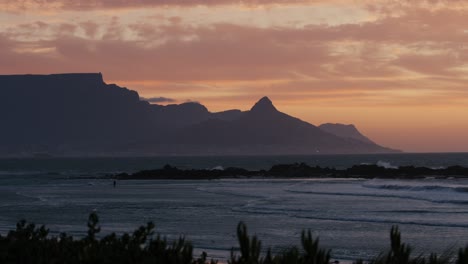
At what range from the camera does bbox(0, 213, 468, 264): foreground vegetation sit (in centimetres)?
775

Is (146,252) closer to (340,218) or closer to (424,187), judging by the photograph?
(340,218)

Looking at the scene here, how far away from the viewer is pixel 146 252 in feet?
29.0

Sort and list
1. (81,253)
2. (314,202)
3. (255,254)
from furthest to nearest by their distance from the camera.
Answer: (314,202) < (81,253) < (255,254)

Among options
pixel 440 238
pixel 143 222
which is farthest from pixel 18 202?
pixel 440 238

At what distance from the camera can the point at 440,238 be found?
74.4 feet

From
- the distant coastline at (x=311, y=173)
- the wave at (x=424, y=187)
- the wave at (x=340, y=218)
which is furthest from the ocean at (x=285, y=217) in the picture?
the distant coastline at (x=311, y=173)

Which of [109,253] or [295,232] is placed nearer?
[109,253]

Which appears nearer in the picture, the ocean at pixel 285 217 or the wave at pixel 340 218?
the ocean at pixel 285 217

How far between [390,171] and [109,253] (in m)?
70.2

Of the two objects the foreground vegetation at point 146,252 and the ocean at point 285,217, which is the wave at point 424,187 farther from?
the foreground vegetation at point 146,252

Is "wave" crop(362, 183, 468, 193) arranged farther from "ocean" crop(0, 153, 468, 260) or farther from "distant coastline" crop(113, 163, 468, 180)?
"distant coastline" crop(113, 163, 468, 180)

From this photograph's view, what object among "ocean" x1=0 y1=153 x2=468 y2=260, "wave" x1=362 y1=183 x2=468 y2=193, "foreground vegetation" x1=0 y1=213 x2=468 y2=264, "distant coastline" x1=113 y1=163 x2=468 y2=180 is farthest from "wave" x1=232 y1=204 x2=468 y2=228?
"distant coastline" x1=113 y1=163 x2=468 y2=180

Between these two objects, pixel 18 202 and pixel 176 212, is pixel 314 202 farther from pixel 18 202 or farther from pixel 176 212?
pixel 18 202

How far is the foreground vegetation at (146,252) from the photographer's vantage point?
Result: 305 inches
